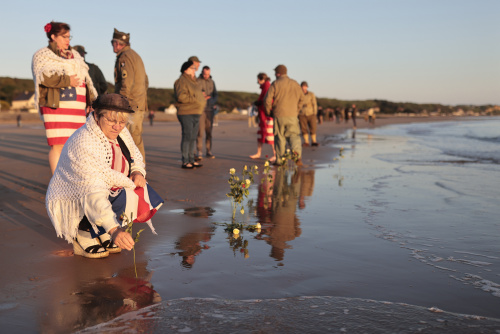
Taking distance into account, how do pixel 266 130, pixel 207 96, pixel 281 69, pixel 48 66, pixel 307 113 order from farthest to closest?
1. pixel 307 113
2. pixel 266 130
3. pixel 207 96
4. pixel 281 69
5. pixel 48 66

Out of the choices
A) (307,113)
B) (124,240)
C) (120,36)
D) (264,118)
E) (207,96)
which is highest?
(120,36)

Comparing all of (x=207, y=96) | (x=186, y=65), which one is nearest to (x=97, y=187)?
(x=186, y=65)

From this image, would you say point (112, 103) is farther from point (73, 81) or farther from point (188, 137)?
point (188, 137)

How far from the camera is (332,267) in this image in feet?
12.3

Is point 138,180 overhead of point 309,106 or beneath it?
beneath

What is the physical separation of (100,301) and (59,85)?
3.86m

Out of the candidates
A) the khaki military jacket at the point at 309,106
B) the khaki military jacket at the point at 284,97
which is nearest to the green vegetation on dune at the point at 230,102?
the khaki military jacket at the point at 309,106

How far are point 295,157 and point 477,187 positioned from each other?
140 inches

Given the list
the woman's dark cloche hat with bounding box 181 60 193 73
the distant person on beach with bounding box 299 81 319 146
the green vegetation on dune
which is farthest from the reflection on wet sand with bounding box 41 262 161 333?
the green vegetation on dune

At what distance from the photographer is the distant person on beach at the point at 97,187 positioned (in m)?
3.70

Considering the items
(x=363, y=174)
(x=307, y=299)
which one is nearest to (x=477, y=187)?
(x=363, y=174)

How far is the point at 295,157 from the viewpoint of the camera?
10.3m

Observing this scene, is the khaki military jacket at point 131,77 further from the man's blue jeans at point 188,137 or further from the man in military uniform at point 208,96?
the man in military uniform at point 208,96

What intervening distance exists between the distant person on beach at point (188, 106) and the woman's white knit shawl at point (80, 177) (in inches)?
231
